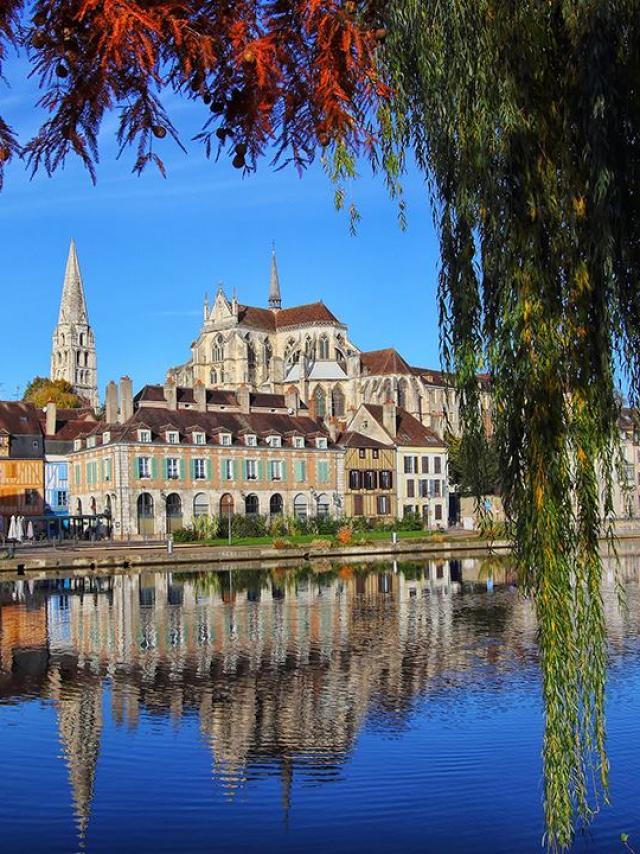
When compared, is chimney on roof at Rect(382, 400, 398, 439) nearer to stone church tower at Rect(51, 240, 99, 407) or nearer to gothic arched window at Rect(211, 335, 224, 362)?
gothic arched window at Rect(211, 335, 224, 362)

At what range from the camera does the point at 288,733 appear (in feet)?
48.5

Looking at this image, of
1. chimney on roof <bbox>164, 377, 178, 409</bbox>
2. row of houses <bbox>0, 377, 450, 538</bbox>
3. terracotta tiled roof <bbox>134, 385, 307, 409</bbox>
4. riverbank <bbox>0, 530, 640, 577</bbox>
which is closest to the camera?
riverbank <bbox>0, 530, 640, 577</bbox>

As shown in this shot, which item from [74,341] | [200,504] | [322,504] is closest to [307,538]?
[200,504]

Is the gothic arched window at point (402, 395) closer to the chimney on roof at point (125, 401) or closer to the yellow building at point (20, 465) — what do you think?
the chimney on roof at point (125, 401)

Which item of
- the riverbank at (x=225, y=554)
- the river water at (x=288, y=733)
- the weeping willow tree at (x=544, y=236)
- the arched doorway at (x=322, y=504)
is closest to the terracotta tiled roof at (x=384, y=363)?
the arched doorway at (x=322, y=504)

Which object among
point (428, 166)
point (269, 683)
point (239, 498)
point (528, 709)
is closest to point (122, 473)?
point (239, 498)

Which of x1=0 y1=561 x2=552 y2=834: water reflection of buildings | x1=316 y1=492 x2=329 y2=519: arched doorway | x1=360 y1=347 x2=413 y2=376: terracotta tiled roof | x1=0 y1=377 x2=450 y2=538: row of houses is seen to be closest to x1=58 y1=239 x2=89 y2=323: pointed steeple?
x1=360 y1=347 x2=413 y2=376: terracotta tiled roof

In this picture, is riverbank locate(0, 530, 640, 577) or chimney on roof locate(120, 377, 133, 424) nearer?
riverbank locate(0, 530, 640, 577)

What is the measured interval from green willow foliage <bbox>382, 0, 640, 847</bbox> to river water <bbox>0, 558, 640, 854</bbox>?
2641 millimetres

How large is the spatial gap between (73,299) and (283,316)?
57001 mm

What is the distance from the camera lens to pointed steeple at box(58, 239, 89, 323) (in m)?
161

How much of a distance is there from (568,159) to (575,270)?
0.70 m

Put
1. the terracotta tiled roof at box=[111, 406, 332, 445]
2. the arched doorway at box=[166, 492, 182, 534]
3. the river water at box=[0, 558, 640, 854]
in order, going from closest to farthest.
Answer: the river water at box=[0, 558, 640, 854]
the terracotta tiled roof at box=[111, 406, 332, 445]
the arched doorway at box=[166, 492, 182, 534]

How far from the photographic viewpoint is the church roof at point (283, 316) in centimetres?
11719
